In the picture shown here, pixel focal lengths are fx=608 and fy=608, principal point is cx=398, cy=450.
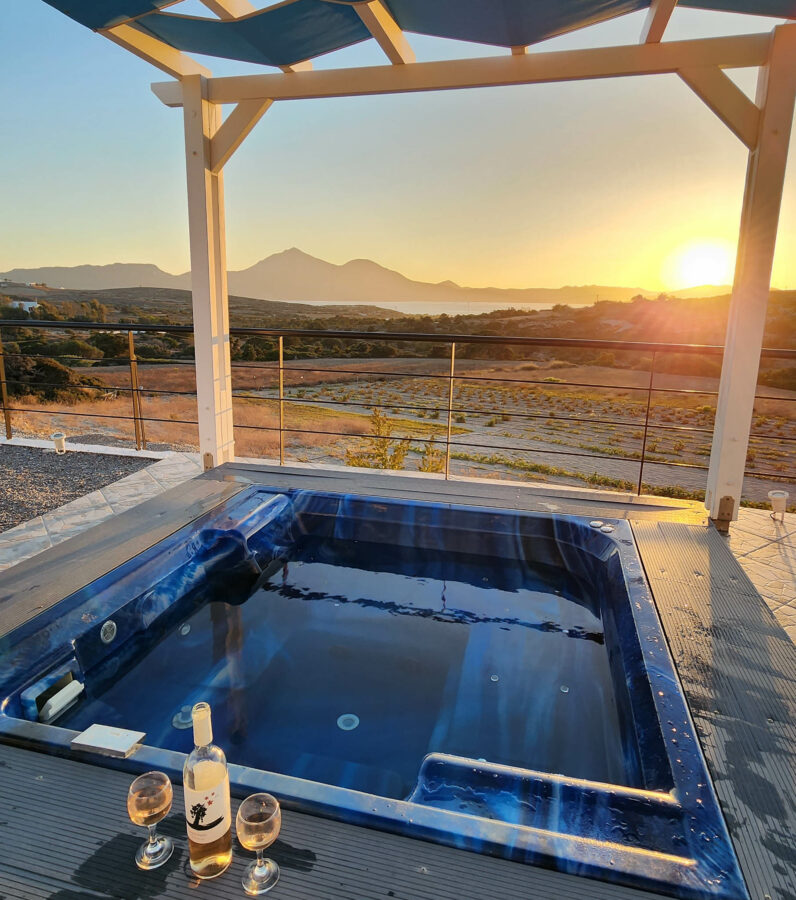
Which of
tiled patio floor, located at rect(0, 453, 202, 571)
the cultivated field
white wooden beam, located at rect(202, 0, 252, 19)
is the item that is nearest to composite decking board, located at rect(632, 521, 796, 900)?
tiled patio floor, located at rect(0, 453, 202, 571)

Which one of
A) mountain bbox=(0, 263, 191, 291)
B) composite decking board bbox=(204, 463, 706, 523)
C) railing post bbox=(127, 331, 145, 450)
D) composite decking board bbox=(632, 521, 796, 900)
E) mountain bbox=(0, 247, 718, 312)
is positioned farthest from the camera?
mountain bbox=(0, 247, 718, 312)

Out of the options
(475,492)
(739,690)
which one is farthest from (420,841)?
(475,492)

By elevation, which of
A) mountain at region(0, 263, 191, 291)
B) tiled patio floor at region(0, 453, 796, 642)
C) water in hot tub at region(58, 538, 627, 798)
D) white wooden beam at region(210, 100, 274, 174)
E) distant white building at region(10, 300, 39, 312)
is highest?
white wooden beam at region(210, 100, 274, 174)

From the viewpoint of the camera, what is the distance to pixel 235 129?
316cm

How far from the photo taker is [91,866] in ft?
3.12

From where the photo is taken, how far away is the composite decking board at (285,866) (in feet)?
3.01

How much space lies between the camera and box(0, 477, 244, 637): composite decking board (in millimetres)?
1839

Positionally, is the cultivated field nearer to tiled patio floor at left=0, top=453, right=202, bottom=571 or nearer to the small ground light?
tiled patio floor at left=0, top=453, right=202, bottom=571

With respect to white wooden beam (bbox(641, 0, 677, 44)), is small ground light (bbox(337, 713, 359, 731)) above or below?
below

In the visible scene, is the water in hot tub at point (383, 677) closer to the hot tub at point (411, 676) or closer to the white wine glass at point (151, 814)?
the hot tub at point (411, 676)

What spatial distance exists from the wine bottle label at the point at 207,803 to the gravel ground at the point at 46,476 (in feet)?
8.30

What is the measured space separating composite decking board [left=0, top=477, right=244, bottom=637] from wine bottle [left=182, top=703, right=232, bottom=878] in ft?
Answer: 3.45

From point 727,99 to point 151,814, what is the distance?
10.6 feet

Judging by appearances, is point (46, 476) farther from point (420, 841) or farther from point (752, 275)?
point (752, 275)
